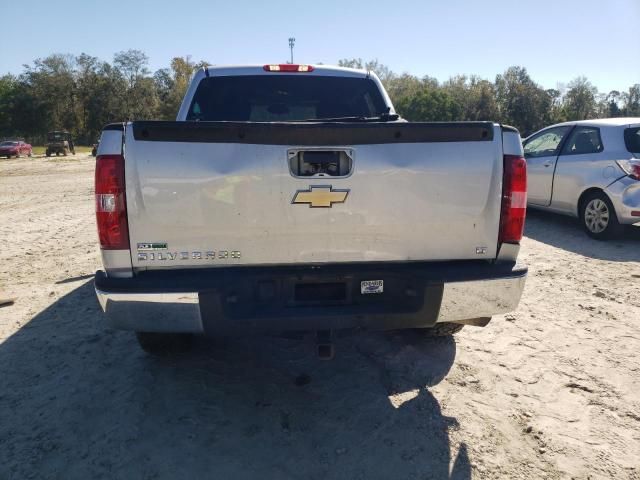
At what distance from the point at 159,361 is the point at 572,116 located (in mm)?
69467

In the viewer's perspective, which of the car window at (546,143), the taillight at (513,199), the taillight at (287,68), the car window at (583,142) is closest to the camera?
the taillight at (513,199)

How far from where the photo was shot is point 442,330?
361 centimetres

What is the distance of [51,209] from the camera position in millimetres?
10547

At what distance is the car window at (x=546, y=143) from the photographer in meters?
7.80

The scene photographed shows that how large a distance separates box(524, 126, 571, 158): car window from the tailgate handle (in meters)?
6.52

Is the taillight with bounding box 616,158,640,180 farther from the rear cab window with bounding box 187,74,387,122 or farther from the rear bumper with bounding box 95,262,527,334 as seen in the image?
the rear bumper with bounding box 95,262,527,334

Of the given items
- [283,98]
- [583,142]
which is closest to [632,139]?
[583,142]

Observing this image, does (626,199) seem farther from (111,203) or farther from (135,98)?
(135,98)

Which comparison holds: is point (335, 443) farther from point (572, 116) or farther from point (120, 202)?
point (572, 116)

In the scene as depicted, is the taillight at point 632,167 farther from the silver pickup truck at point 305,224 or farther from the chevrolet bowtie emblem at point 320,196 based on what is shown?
the chevrolet bowtie emblem at point 320,196

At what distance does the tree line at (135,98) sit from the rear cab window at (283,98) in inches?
2056

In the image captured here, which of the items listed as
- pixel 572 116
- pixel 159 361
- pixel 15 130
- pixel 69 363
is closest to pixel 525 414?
pixel 159 361

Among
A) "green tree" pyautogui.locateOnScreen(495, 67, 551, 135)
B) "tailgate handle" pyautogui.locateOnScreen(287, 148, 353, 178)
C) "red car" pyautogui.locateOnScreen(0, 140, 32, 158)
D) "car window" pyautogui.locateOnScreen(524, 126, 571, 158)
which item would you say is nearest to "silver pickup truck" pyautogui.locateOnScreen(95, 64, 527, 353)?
"tailgate handle" pyautogui.locateOnScreen(287, 148, 353, 178)

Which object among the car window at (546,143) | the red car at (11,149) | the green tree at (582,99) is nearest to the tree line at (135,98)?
the green tree at (582,99)
